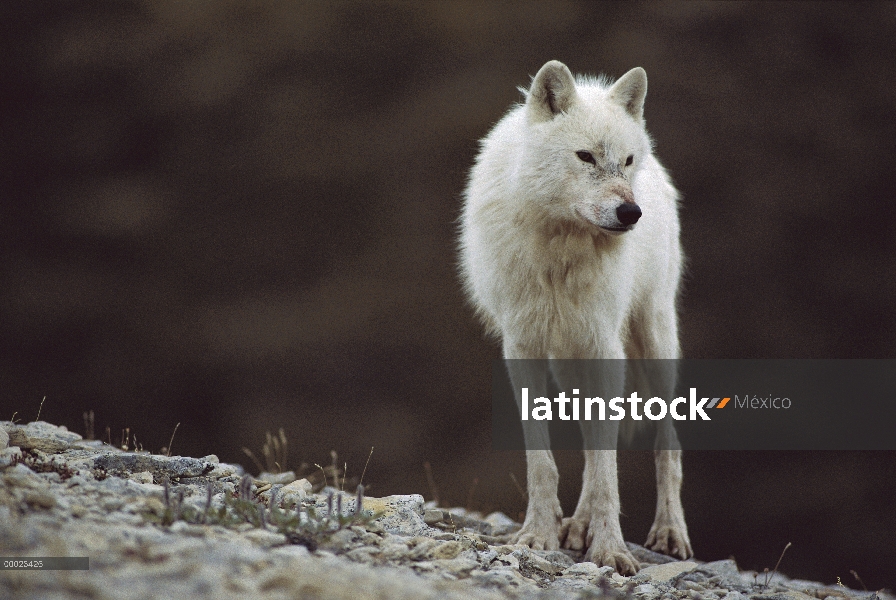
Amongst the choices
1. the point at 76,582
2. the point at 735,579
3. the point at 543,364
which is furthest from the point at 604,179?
the point at 76,582

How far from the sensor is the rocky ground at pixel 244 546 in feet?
6.97

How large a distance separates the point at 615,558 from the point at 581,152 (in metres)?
2.24

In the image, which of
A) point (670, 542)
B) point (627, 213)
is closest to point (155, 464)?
point (627, 213)

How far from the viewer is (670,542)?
5.38 m

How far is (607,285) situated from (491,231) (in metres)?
0.77

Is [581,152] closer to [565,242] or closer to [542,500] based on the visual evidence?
[565,242]

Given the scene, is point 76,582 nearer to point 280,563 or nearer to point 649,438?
point 280,563

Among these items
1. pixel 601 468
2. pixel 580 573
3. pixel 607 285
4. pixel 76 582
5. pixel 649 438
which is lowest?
pixel 76 582

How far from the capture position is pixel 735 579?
14.8 ft

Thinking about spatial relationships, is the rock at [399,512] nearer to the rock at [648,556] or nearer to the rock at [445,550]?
the rock at [445,550]

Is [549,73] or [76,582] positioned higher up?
[549,73]

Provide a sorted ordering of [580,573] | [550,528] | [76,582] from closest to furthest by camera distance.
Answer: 1. [76,582]
2. [580,573]
3. [550,528]

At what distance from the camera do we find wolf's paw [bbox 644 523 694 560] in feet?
17.4

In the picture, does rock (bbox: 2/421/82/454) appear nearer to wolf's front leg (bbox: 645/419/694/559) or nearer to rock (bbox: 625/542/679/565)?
rock (bbox: 625/542/679/565)
